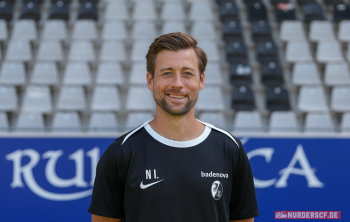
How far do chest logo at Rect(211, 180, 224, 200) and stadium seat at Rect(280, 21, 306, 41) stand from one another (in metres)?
6.30

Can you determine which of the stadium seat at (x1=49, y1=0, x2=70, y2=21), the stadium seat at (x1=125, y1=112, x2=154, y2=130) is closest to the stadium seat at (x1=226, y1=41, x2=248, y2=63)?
the stadium seat at (x1=125, y1=112, x2=154, y2=130)

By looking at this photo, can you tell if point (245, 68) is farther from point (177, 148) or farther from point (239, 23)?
point (177, 148)

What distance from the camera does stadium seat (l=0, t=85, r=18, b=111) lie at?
5684 mm

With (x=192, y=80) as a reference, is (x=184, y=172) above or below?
below

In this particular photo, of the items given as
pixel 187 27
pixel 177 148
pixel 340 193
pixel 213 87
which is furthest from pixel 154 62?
pixel 187 27

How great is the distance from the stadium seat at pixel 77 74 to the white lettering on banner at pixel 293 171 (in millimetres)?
3838

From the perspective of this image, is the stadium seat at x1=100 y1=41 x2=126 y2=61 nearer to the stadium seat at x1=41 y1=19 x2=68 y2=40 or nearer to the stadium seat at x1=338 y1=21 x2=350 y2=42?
the stadium seat at x1=41 y1=19 x2=68 y2=40

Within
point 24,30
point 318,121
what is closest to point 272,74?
point 318,121

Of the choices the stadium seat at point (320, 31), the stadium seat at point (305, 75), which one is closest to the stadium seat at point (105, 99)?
the stadium seat at point (305, 75)

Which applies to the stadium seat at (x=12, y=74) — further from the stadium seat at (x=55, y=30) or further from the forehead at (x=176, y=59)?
the forehead at (x=176, y=59)

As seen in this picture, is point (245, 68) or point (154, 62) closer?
point (154, 62)

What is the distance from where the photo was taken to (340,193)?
3039 millimetres

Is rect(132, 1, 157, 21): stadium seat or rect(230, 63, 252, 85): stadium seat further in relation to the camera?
rect(132, 1, 157, 21): stadium seat

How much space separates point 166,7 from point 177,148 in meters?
6.79
